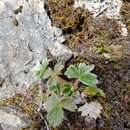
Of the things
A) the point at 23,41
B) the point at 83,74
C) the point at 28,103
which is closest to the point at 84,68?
the point at 83,74

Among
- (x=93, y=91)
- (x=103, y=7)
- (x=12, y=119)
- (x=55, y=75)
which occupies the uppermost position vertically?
(x=103, y=7)

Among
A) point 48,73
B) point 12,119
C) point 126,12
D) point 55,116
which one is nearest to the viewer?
point 55,116

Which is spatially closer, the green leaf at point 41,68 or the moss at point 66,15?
the green leaf at point 41,68

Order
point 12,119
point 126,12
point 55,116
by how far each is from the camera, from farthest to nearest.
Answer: point 126,12 → point 12,119 → point 55,116

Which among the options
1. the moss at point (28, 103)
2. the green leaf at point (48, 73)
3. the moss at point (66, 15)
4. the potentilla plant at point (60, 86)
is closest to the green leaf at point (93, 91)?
the potentilla plant at point (60, 86)

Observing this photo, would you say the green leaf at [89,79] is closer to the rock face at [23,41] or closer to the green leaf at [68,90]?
the green leaf at [68,90]

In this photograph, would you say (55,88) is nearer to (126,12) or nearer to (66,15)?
(66,15)

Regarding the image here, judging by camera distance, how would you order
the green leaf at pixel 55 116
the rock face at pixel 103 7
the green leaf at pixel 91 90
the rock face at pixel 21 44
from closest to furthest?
the green leaf at pixel 55 116 < the green leaf at pixel 91 90 < the rock face at pixel 21 44 < the rock face at pixel 103 7

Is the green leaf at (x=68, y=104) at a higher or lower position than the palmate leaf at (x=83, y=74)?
lower
